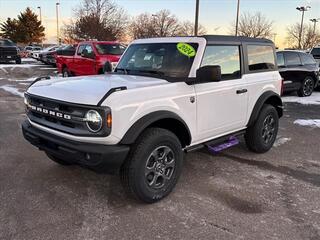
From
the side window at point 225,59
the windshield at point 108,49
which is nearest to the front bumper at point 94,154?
the side window at point 225,59

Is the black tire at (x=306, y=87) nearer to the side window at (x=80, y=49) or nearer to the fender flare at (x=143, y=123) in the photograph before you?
the side window at (x=80, y=49)

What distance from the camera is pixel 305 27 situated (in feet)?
216

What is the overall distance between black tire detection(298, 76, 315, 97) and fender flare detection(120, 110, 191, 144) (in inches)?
393

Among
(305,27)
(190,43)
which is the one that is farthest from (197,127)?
(305,27)

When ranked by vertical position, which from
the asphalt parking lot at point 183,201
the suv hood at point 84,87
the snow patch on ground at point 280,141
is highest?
the suv hood at point 84,87

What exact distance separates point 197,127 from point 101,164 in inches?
56.9

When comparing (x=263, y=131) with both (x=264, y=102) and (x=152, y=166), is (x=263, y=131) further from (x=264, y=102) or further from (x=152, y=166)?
(x=152, y=166)

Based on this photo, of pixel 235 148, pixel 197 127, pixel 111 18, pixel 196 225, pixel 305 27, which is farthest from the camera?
pixel 305 27

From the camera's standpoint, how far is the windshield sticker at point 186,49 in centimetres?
464

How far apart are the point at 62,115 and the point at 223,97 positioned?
2.15 meters

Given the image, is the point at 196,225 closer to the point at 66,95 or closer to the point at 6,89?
the point at 66,95

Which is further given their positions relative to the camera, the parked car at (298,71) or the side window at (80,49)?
the side window at (80,49)

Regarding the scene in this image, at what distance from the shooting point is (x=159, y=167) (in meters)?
4.06

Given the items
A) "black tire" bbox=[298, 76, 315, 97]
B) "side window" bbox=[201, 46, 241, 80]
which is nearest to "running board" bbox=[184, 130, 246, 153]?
"side window" bbox=[201, 46, 241, 80]
